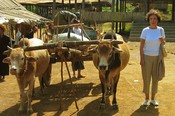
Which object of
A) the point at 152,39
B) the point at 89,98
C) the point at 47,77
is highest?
the point at 152,39

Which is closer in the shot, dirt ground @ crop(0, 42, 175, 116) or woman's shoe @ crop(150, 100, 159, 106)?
A: dirt ground @ crop(0, 42, 175, 116)

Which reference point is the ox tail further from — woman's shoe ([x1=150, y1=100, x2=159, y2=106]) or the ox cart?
woman's shoe ([x1=150, y1=100, x2=159, y2=106])

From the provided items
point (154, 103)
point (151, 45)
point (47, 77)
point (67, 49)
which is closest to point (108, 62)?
point (67, 49)

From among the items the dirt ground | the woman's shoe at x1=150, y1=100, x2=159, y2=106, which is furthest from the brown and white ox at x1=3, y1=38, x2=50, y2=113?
the woman's shoe at x1=150, y1=100, x2=159, y2=106

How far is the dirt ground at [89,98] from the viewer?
6.93 metres

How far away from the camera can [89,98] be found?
8.03 m

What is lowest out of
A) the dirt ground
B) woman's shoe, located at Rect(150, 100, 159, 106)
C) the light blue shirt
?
the dirt ground

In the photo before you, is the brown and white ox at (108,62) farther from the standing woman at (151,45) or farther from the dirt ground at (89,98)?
the standing woman at (151,45)

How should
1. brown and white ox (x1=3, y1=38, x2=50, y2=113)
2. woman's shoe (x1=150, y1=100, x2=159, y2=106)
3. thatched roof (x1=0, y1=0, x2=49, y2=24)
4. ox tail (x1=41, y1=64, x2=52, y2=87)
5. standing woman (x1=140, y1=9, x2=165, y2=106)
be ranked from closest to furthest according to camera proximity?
brown and white ox (x1=3, y1=38, x2=50, y2=113) → standing woman (x1=140, y1=9, x2=165, y2=106) → woman's shoe (x1=150, y1=100, x2=159, y2=106) → ox tail (x1=41, y1=64, x2=52, y2=87) → thatched roof (x1=0, y1=0, x2=49, y2=24)

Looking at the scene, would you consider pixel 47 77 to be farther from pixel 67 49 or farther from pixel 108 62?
pixel 108 62

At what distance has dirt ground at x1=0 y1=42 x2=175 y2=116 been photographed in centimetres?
693

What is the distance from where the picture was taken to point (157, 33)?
7055mm

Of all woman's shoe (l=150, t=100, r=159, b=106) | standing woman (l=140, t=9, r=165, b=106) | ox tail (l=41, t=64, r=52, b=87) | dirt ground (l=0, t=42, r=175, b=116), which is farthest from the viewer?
ox tail (l=41, t=64, r=52, b=87)

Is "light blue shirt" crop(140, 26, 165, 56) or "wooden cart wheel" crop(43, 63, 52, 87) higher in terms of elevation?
"light blue shirt" crop(140, 26, 165, 56)
